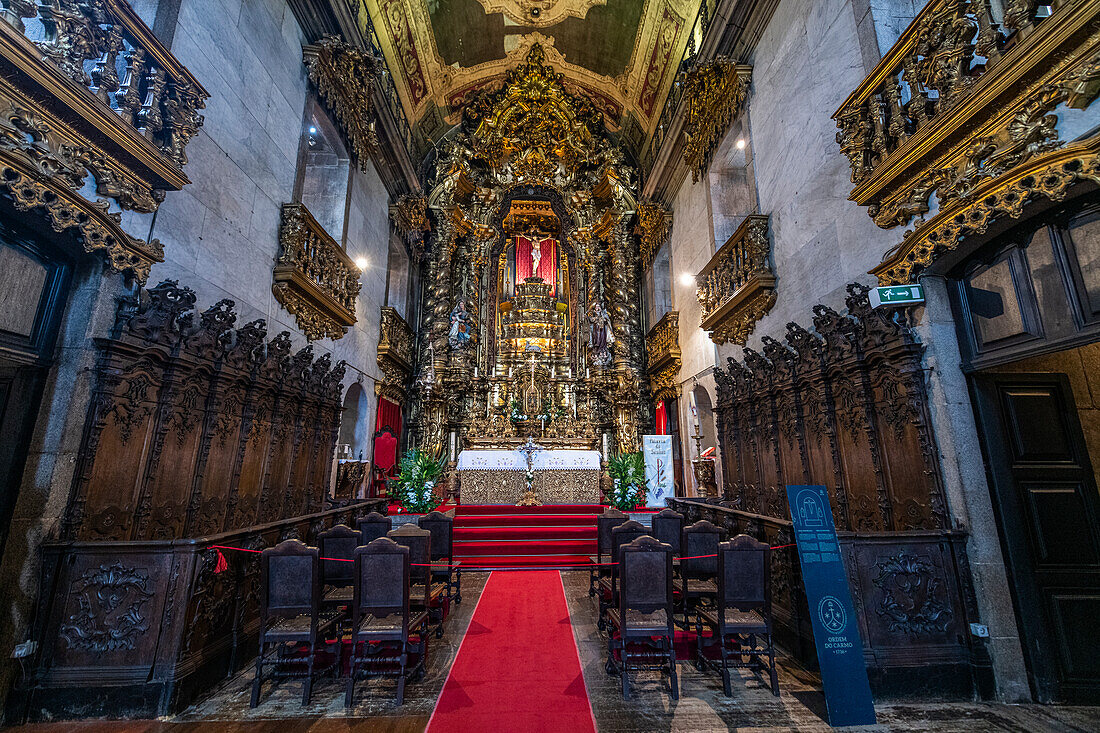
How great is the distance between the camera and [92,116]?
3.36 metres

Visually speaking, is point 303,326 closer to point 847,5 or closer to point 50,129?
point 50,129

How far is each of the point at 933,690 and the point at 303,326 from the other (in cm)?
832

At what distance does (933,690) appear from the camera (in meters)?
3.21

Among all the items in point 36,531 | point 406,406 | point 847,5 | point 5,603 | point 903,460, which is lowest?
point 5,603

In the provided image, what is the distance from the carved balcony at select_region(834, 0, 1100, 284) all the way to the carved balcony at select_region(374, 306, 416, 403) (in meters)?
9.60

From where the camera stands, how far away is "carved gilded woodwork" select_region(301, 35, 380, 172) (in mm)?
7602

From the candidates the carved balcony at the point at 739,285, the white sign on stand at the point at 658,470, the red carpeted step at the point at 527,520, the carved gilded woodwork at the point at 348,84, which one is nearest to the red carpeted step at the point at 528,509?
the red carpeted step at the point at 527,520

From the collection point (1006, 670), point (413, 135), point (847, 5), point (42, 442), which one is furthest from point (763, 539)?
point (413, 135)

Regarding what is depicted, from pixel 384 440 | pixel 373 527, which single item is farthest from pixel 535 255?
pixel 373 527

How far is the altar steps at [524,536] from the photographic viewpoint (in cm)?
710

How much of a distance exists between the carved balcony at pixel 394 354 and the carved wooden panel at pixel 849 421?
818cm

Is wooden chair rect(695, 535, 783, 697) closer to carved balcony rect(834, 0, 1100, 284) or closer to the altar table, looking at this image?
carved balcony rect(834, 0, 1100, 284)

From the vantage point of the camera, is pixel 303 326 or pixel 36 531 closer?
pixel 36 531

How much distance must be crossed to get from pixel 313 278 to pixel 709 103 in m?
8.24
